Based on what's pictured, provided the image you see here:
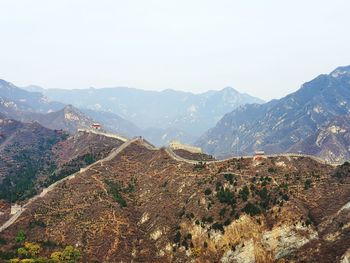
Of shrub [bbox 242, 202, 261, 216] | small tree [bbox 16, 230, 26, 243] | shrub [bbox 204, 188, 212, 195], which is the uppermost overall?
shrub [bbox 204, 188, 212, 195]

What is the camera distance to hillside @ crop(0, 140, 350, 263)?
420ft

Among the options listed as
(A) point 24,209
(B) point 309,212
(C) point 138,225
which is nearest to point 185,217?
(C) point 138,225

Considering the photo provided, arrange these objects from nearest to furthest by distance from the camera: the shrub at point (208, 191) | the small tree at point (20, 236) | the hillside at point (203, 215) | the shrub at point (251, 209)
Answer: the hillside at point (203, 215) → the shrub at point (251, 209) → the small tree at point (20, 236) → the shrub at point (208, 191)

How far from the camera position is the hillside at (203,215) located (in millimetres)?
128125

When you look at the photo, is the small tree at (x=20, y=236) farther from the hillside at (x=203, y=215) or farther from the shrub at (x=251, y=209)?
the shrub at (x=251, y=209)

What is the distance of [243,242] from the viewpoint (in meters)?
129

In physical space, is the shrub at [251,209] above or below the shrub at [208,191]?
below

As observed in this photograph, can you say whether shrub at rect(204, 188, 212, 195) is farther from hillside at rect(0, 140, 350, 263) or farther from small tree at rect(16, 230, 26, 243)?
small tree at rect(16, 230, 26, 243)

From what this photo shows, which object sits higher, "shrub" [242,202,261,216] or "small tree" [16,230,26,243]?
"shrub" [242,202,261,216]

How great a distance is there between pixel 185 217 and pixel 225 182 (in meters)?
18.5

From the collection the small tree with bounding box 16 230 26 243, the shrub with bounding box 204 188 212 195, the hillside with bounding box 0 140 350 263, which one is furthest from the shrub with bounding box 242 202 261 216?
the small tree with bounding box 16 230 26 243

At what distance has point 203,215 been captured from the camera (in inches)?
5551

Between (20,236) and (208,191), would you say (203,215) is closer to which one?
(208,191)

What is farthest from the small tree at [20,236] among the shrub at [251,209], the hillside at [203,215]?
the shrub at [251,209]
